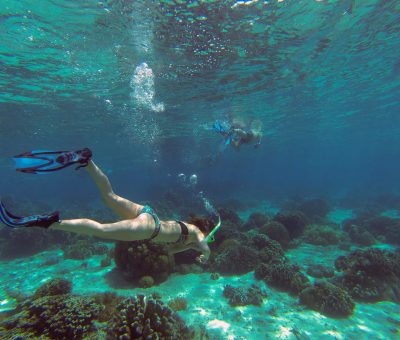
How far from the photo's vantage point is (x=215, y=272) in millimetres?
9734

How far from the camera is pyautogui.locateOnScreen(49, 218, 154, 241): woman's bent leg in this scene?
428 cm

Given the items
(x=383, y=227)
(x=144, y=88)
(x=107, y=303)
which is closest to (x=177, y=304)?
(x=107, y=303)

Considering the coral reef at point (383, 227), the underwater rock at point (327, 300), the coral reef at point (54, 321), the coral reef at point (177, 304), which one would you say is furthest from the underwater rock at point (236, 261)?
the coral reef at point (383, 227)

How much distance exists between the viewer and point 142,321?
15.2ft

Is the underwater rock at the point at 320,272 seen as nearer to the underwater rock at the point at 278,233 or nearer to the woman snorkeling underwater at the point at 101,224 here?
the underwater rock at the point at 278,233

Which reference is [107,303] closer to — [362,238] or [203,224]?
[203,224]

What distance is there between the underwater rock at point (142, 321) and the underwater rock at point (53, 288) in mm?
2776

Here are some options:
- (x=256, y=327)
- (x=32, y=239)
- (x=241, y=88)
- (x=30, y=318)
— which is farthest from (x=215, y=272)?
(x=241, y=88)

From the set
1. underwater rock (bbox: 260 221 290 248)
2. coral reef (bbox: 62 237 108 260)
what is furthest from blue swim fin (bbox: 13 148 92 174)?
underwater rock (bbox: 260 221 290 248)

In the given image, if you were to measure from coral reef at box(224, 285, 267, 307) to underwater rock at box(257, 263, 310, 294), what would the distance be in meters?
0.95

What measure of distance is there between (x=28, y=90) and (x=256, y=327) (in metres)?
19.8

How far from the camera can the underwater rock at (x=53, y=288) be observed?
6461 millimetres

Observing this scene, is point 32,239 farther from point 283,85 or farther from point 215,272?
point 283,85

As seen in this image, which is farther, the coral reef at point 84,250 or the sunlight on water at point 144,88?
the sunlight on water at point 144,88
